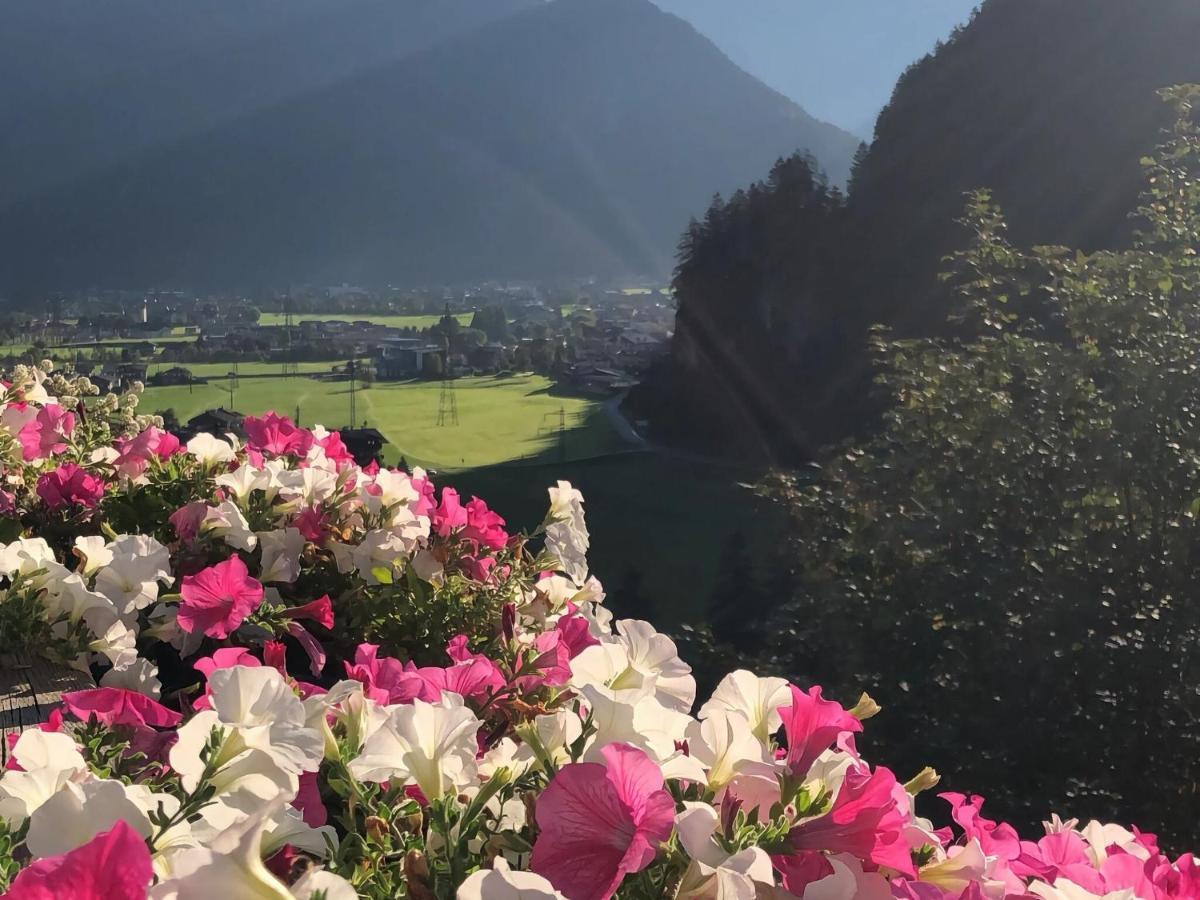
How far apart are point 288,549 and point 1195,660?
349cm

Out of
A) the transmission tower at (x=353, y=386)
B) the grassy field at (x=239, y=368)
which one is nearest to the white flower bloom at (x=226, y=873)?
the grassy field at (x=239, y=368)

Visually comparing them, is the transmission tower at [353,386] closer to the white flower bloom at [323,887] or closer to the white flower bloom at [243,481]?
the white flower bloom at [243,481]

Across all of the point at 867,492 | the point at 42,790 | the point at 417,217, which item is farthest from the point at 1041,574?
the point at 417,217

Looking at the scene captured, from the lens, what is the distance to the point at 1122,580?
3781mm

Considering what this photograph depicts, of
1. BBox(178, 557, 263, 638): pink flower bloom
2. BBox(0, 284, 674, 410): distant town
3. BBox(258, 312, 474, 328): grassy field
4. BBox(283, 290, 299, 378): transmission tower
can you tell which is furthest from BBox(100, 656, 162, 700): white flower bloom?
BBox(258, 312, 474, 328): grassy field

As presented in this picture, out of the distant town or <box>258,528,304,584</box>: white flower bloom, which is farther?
the distant town

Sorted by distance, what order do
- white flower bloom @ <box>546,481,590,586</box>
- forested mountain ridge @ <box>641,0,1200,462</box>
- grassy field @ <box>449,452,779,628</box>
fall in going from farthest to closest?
forested mountain ridge @ <box>641,0,1200,462</box>, grassy field @ <box>449,452,779,628</box>, white flower bloom @ <box>546,481,590,586</box>

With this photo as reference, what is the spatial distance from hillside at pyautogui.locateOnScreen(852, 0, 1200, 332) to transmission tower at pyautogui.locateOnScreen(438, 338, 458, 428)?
6345mm

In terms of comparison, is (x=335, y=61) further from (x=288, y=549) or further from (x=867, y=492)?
(x=288, y=549)

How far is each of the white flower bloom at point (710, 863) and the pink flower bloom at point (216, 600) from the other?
2.87 ft

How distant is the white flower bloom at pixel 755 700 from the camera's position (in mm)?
768

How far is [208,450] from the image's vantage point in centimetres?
188

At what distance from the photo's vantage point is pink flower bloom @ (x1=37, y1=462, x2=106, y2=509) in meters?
1.81

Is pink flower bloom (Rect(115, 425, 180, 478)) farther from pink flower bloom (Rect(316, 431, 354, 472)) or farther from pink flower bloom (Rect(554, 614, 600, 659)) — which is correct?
pink flower bloom (Rect(554, 614, 600, 659))
